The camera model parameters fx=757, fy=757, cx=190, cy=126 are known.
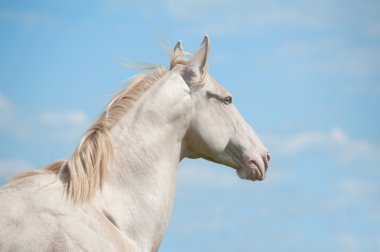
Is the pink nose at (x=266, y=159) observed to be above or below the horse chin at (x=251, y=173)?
above

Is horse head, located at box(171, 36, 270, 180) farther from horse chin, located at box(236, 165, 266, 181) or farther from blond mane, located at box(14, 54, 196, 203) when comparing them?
blond mane, located at box(14, 54, 196, 203)

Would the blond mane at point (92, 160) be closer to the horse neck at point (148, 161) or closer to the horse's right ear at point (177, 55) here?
the horse neck at point (148, 161)

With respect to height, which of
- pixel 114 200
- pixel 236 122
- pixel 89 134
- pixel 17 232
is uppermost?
pixel 236 122

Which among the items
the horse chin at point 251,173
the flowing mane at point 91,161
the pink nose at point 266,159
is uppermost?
the pink nose at point 266,159

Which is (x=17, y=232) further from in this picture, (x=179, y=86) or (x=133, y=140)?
(x=179, y=86)

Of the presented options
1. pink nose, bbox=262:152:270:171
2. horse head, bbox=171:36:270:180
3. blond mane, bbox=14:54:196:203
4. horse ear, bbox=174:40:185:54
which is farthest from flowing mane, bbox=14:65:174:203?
pink nose, bbox=262:152:270:171

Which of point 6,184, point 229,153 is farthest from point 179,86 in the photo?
point 6,184

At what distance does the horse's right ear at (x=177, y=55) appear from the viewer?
8969 millimetres

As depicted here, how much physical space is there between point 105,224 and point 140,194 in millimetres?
646

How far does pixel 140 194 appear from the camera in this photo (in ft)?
26.1

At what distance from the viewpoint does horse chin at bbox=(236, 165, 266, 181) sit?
8922 millimetres

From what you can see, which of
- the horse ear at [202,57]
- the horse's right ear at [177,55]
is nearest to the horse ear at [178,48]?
the horse's right ear at [177,55]

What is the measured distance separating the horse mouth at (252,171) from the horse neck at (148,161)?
2.82 ft

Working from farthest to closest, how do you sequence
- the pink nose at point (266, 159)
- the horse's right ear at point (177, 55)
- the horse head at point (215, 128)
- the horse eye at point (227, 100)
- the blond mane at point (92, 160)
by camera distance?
the pink nose at point (266, 159)
the horse's right ear at point (177, 55)
the horse eye at point (227, 100)
the horse head at point (215, 128)
the blond mane at point (92, 160)
